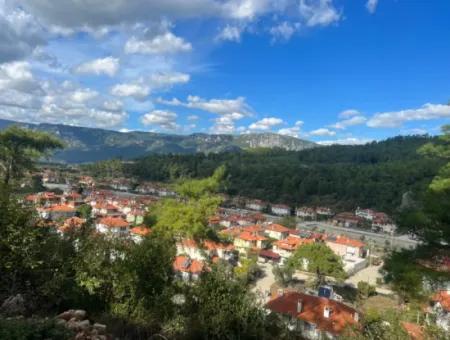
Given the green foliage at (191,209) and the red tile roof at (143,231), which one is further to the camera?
the green foliage at (191,209)

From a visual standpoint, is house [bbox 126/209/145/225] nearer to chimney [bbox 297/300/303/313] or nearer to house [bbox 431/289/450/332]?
chimney [bbox 297/300/303/313]

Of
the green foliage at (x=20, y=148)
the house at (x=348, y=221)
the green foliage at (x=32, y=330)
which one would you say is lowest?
the house at (x=348, y=221)

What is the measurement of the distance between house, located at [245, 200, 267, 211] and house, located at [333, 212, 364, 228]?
52.3 feet

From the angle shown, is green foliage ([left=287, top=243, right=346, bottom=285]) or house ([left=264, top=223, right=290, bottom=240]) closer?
green foliage ([left=287, top=243, right=346, bottom=285])

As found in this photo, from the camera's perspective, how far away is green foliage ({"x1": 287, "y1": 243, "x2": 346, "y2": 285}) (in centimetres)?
2652

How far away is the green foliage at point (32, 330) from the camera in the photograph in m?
4.14

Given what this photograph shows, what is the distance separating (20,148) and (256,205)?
201ft

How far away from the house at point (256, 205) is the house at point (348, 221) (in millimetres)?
15938

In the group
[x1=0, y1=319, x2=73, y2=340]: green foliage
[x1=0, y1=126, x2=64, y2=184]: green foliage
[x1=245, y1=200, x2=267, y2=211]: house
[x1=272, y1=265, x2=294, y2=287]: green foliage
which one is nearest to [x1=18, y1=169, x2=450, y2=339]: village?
[x1=272, y1=265, x2=294, y2=287]: green foliage

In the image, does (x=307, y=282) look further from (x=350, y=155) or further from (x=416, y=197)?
(x=350, y=155)

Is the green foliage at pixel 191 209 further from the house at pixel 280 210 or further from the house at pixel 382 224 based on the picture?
the house at pixel 280 210

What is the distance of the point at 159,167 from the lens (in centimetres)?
10575

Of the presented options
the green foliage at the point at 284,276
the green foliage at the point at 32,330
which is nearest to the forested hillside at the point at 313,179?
the green foliage at the point at 284,276

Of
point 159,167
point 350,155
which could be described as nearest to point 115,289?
point 159,167
